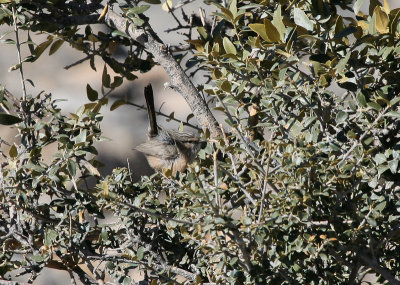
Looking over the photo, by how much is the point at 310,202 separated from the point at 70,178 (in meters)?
0.65

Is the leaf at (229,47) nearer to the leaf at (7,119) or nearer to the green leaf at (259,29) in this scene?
the green leaf at (259,29)

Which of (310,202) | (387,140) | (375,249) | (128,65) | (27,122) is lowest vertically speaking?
(375,249)

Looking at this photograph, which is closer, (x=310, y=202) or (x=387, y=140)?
(x=310, y=202)

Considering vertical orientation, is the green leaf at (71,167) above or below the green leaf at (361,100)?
below

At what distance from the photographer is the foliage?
46.4 inches

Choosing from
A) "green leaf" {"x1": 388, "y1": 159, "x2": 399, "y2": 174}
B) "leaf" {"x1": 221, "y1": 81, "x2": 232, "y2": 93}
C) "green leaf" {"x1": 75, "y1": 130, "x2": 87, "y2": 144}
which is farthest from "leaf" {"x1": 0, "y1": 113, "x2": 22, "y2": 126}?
"green leaf" {"x1": 388, "y1": 159, "x2": 399, "y2": 174}

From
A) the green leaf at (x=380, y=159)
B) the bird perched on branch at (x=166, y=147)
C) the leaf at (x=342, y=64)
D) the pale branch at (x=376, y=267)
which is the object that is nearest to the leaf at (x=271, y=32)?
the leaf at (x=342, y=64)

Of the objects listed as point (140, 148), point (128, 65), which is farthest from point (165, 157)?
point (128, 65)

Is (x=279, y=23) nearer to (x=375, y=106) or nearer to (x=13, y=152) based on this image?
(x=375, y=106)

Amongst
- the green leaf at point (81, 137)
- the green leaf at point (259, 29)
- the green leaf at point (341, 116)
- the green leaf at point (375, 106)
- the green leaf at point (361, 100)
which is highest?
the green leaf at point (259, 29)

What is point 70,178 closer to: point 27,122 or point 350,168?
point 27,122

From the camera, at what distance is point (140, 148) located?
11.2ft

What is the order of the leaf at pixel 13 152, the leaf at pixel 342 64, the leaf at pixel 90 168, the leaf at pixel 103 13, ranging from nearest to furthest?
the leaf at pixel 342 64 < the leaf at pixel 13 152 < the leaf at pixel 90 168 < the leaf at pixel 103 13

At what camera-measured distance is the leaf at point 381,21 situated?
1.17 metres
